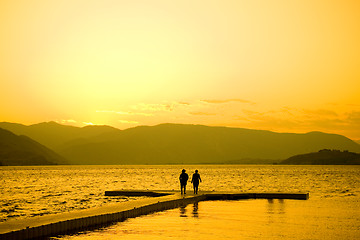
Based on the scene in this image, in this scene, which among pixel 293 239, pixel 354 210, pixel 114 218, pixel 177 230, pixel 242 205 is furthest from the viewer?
pixel 242 205

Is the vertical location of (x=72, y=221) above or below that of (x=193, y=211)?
above

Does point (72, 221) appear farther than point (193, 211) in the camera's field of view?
No

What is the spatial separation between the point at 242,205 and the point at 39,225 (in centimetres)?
1943

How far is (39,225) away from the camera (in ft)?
71.7

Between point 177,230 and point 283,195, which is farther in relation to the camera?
point 283,195

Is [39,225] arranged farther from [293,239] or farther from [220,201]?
[220,201]

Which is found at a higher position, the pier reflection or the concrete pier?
the concrete pier

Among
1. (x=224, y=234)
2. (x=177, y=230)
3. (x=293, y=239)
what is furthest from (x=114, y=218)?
(x=293, y=239)

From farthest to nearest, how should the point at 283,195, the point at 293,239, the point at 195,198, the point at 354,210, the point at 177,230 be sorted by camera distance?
1. the point at 283,195
2. the point at 195,198
3. the point at 354,210
4. the point at 177,230
5. the point at 293,239

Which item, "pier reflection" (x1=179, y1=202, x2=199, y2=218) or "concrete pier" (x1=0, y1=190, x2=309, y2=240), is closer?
"concrete pier" (x1=0, y1=190, x2=309, y2=240)

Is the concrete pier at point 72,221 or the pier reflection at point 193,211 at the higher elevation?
the concrete pier at point 72,221

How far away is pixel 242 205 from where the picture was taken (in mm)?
37812

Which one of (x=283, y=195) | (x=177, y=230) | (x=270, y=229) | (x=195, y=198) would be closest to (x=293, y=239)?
(x=270, y=229)

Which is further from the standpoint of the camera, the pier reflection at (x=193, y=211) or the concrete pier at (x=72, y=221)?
the pier reflection at (x=193, y=211)
